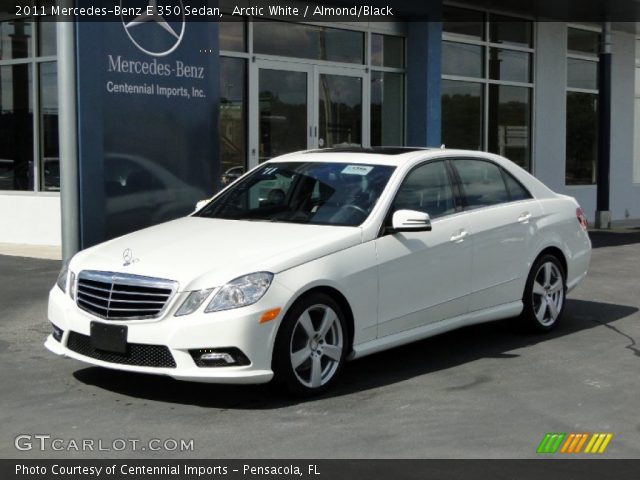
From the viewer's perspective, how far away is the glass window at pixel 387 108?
16778mm

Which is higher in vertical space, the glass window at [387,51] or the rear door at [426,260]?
the glass window at [387,51]

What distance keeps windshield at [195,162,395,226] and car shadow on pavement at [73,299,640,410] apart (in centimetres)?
112

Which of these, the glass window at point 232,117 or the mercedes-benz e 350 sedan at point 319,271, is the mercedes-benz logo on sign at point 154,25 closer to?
the glass window at point 232,117

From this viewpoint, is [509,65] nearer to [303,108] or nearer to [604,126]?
[604,126]

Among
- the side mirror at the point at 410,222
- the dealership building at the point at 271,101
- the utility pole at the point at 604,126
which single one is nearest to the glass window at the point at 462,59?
the dealership building at the point at 271,101

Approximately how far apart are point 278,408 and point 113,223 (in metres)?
5.96

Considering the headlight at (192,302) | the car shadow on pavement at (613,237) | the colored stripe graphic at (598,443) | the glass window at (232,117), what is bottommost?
the colored stripe graphic at (598,443)

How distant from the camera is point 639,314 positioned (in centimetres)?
931

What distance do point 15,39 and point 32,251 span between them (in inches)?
133

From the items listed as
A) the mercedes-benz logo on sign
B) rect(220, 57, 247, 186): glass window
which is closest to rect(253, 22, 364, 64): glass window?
rect(220, 57, 247, 186): glass window

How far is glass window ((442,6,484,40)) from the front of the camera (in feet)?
58.6

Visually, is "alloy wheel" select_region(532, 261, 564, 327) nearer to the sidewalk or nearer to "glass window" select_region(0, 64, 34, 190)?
the sidewalk

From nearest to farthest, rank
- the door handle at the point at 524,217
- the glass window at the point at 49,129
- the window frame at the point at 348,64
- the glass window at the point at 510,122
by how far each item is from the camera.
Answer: the door handle at the point at 524,217, the glass window at the point at 49,129, the window frame at the point at 348,64, the glass window at the point at 510,122

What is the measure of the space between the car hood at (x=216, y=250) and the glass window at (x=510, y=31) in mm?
13155
